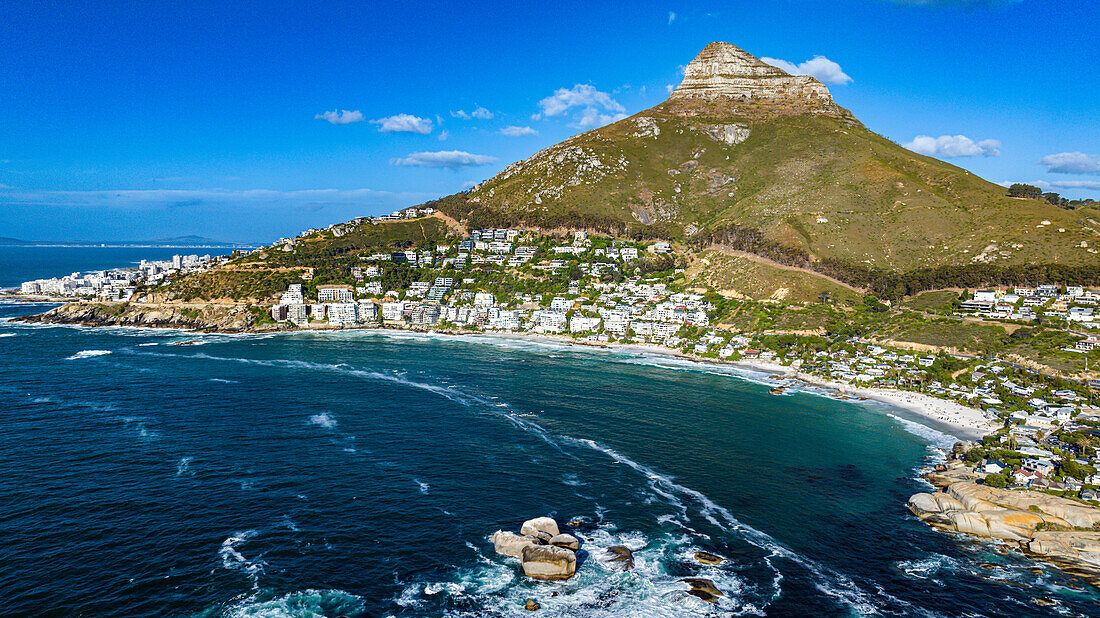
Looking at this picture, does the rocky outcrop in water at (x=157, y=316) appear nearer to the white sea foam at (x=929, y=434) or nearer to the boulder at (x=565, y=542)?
the boulder at (x=565, y=542)

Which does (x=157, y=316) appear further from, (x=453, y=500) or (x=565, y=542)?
(x=565, y=542)

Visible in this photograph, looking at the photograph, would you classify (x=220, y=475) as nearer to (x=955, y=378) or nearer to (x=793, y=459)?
(x=793, y=459)

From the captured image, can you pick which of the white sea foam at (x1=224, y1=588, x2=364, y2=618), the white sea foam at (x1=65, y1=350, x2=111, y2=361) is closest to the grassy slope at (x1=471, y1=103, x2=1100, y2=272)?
the white sea foam at (x1=65, y1=350, x2=111, y2=361)

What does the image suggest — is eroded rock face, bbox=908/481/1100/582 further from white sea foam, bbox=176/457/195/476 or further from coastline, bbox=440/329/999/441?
white sea foam, bbox=176/457/195/476

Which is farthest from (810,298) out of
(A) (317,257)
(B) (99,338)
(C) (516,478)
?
(B) (99,338)

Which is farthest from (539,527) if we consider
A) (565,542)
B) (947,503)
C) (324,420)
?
(324,420)

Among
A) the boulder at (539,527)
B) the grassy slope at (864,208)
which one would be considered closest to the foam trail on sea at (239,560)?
the boulder at (539,527)

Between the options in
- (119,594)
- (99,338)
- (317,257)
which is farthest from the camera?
(317,257)
